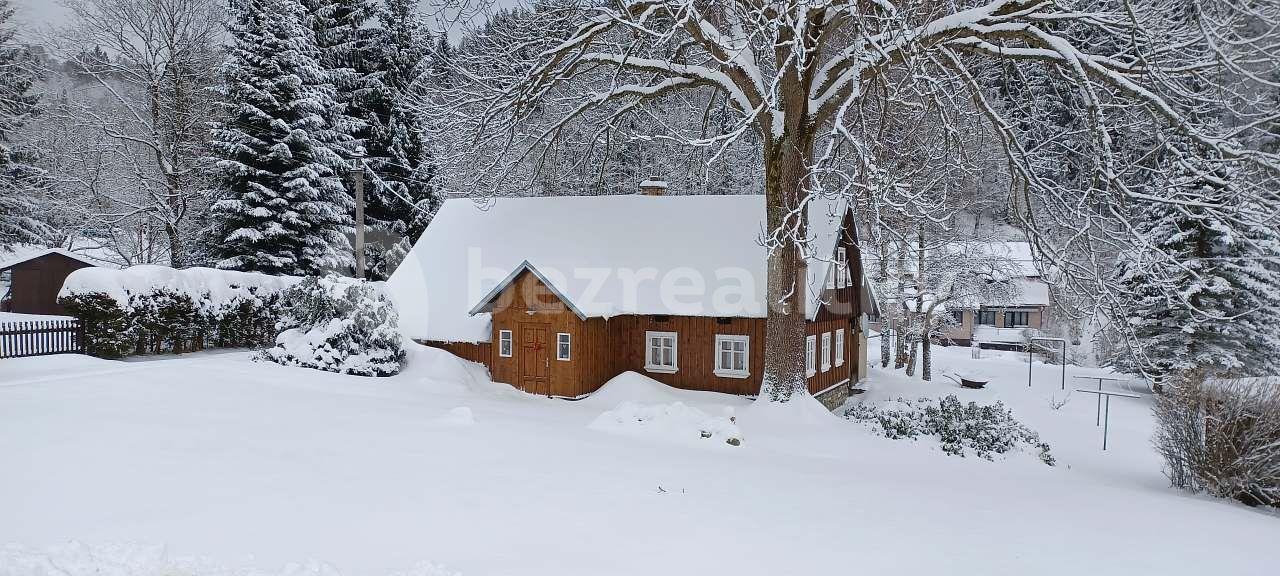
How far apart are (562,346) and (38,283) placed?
2592 centimetres

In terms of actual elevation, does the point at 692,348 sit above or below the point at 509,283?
below

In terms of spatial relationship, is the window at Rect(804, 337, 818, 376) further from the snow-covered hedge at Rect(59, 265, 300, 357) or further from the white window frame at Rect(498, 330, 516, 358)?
the snow-covered hedge at Rect(59, 265, 300, 357)

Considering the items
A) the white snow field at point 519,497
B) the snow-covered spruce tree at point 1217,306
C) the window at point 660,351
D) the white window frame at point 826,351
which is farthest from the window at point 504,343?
the snow-covered spruce tree at point 1217,306

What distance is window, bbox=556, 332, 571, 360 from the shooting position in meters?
17.0

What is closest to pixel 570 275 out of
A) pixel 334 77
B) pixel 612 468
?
pixel 612 468

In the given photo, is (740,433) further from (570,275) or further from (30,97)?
(30,97)

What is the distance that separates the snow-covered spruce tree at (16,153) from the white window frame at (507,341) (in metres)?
21.3

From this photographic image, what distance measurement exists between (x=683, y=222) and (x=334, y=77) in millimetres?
18809

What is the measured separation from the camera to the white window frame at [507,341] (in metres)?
17.5

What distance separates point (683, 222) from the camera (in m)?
19.5

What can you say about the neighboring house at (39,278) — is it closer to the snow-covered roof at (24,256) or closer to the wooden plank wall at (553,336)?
Answer: the snow-covered roof at (24,256)

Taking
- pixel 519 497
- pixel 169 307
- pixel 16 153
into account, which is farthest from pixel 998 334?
pixel 16 153

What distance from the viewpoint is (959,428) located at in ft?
44.1

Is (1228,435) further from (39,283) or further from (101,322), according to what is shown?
(39,283)
